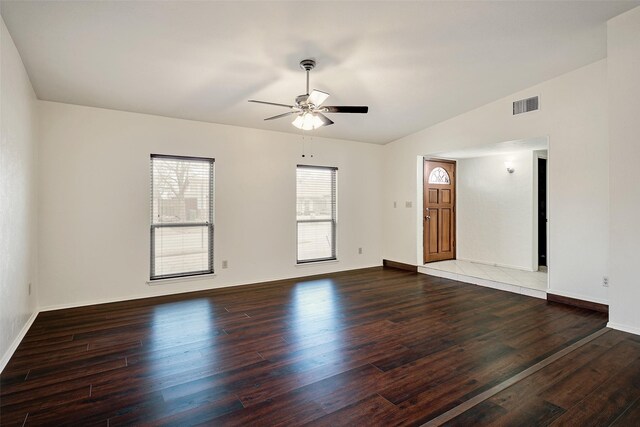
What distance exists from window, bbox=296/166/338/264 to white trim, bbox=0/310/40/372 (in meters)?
3.67

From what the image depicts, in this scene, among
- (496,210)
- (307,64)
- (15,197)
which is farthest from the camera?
(496,210)

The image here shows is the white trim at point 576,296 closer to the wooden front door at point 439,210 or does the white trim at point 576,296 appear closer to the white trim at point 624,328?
the white trim at point 624,328

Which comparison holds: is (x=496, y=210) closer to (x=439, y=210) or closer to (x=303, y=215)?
(x=439, y=210)

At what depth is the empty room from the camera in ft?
7.87

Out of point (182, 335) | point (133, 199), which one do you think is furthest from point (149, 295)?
point (182, 335)

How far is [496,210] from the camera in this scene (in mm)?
6629

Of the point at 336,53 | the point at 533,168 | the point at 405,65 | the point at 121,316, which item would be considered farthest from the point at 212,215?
the point at 533,168

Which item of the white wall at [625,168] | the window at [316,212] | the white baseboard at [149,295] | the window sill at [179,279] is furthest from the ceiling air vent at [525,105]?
the window sill at [179,279]

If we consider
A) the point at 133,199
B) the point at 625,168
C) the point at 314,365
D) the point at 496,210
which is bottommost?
the point at 314,365

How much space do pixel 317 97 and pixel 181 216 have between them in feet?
9.47

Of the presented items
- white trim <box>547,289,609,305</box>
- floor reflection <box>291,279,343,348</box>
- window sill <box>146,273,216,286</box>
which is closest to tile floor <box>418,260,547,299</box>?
white trim <box>547,289,609,305</box>

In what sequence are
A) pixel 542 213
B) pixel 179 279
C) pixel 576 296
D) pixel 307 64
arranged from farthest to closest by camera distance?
pixel 542 213 → pixel 179 279 → pixel 576 296 → pixel 307 64

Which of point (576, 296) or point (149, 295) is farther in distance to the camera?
point (149, 295)

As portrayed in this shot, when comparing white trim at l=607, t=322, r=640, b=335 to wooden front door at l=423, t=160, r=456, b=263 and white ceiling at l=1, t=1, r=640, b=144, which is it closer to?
white ceiling at l=1, t=1, r=640, b=144
